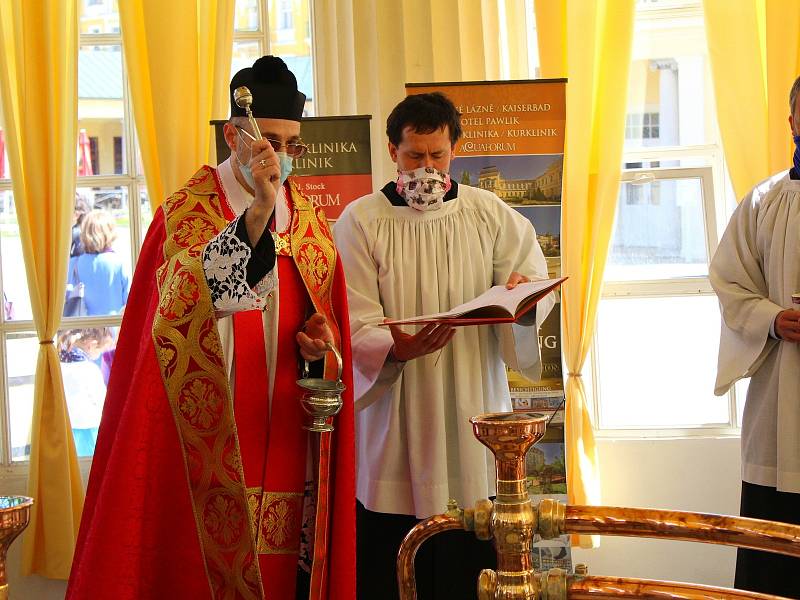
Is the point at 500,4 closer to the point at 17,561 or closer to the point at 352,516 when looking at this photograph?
the point at 352,516

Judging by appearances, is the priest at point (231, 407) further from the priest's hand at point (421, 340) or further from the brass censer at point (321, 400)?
the priest's hand at point (421, 340)

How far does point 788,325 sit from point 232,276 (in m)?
1.84

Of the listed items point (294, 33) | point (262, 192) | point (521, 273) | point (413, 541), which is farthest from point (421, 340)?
point (294, 33)

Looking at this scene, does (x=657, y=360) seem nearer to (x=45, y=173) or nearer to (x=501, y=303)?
(x=501, y=303)

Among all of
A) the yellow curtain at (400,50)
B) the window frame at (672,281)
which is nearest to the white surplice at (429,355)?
the yellow curtain at (400,50)

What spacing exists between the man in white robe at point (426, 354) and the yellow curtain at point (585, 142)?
159 cm

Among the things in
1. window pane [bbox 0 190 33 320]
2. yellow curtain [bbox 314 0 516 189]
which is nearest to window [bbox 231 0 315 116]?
yellow curtain [bbox 314 0 516 189]

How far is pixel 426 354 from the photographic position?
9.09 feet

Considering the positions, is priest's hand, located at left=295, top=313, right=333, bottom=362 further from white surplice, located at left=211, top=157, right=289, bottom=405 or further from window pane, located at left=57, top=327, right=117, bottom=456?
window pane, located at left=57, top=327, right=117, bottom=456

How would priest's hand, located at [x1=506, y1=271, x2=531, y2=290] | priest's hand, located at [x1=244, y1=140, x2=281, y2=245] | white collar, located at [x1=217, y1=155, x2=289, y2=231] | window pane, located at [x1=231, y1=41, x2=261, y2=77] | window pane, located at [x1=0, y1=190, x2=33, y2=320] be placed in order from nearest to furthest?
priest's hand, located at [x1=244, y1=140, x2=281, y2=245] < white collar, located at [x1=217, y1=155, x2=289, y2=231] < priest's hand, located at [x1=506, y1=271, x2=531, y2=290] < window pane, located at [x1=0, y1=190, x2=33, y2=320] < window pane, located at [x1=231, y1=41, x2=261, y2=77]

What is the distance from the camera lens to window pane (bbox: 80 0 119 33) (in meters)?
4.88

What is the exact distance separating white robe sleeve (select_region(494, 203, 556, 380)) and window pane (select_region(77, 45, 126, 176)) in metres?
2.56

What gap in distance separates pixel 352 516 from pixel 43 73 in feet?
9.87

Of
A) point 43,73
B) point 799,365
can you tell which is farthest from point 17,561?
point 799,365
